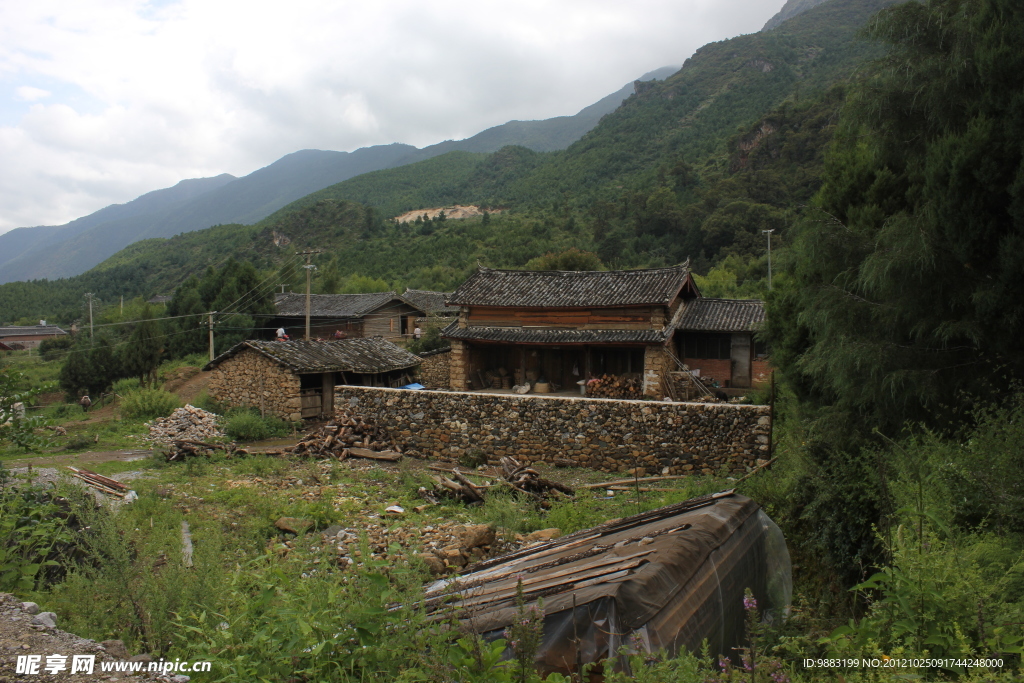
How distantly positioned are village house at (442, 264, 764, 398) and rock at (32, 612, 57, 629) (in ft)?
61.2

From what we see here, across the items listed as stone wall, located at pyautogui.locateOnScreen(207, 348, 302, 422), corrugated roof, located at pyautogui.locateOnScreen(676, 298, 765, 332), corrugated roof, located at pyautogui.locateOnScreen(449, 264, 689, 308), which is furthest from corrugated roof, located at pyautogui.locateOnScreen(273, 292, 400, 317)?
corrugated roof, located at pyautogui.locateOnScreen(676, 298, 765, 332)

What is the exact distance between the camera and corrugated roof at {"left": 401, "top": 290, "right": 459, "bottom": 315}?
38.4 m

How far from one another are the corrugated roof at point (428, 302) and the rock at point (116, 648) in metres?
33.8

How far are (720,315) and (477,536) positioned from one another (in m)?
19.5

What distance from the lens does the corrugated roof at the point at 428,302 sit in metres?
38.4

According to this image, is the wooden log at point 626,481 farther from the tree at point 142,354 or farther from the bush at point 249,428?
the tree at point 142,354

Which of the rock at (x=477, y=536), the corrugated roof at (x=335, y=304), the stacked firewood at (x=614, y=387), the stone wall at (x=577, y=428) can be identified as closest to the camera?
the rock at (x=477, y=536)

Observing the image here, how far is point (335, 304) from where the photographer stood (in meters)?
38.7


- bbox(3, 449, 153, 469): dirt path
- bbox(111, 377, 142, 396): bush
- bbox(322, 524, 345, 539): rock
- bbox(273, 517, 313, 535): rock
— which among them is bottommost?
bbox(3, 449, 153, 469): dirt path

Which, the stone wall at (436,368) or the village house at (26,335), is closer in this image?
the stone wall at (436,368)

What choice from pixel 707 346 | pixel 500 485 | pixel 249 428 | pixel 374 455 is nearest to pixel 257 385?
pixel 249 428

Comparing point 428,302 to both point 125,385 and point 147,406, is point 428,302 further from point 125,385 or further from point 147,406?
point 147,406

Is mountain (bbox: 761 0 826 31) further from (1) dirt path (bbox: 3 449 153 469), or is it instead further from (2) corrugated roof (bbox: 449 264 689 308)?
(1) dirt path (bbox: 3 449 153 469)

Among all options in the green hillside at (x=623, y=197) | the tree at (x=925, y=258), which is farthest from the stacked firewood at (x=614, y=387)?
the green hillside at (x=623, y=197)
